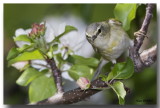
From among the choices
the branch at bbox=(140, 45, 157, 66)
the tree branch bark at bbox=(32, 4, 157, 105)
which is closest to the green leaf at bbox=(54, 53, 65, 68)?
the tree branch bark at bbox=(32, 4, 157, 105)

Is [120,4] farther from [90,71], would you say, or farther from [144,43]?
[90,71]

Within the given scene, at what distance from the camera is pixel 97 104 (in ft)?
5.96

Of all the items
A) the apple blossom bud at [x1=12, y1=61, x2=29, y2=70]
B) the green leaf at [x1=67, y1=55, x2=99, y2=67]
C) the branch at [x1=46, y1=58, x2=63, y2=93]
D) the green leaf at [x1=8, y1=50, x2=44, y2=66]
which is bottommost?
the branch at [x1=46, y1=58, x2=63, y2=93]

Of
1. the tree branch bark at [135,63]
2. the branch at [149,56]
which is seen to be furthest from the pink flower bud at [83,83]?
the branch at [149,56]

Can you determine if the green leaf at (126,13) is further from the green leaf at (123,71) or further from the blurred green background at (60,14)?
the green leaf at (123,71)

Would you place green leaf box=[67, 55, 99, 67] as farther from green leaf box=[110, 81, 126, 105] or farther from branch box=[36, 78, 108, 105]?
green leaf box=[110, 81, 126, 105]

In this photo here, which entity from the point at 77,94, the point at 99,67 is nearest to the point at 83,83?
the point at 77,94

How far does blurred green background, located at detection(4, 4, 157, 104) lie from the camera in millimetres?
1785

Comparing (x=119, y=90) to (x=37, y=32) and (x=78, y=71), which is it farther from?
(x=37, y=32)

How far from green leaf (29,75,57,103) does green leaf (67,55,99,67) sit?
0.13 metres

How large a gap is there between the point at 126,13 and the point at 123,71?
27 cm

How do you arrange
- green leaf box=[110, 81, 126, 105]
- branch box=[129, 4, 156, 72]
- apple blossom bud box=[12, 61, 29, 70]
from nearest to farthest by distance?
green leaf box=[110, 81, 126, 105] < branch box=[129, 4, 156, 72] < apple blossom bud box=[12, 61, 29, 70]

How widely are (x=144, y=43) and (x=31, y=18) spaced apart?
1.82 ft

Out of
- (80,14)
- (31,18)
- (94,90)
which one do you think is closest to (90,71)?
(94,90)
